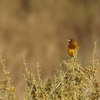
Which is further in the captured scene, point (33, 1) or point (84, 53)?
point (33, 1)

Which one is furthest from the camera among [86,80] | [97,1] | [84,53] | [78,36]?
[97,1]

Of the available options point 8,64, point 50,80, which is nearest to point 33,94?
point 50,80

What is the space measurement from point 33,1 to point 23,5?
25cm

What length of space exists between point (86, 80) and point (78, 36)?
469cm

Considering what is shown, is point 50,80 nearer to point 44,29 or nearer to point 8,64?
point 8,64

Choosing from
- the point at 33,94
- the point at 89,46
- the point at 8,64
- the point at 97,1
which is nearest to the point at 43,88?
the point at 33,94

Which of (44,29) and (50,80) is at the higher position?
→ (44,29)

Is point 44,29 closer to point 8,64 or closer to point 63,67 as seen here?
point 8,64

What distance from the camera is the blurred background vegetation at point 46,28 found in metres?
7.62

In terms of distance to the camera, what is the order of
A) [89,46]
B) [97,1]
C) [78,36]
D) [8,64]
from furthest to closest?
[97,1]
[78,36]
[89,46]
[8,64]

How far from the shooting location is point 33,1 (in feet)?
33.1

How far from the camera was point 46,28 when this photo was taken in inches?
347

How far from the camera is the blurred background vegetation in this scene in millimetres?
7621

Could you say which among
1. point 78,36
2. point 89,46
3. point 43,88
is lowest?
point 43,88
